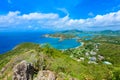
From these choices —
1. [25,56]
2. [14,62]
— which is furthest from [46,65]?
[14,62]

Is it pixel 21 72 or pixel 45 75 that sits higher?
pixel 21 72

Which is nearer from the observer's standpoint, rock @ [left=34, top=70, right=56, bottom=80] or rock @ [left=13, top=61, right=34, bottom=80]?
rock @ [left=34, top=70, right=56, bottom=80]

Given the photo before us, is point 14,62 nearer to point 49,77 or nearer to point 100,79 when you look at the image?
point 49,77

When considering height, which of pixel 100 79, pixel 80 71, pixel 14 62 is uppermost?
pixel 14 62

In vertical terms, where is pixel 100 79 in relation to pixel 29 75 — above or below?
below

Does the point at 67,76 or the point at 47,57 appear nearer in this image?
the point at 67,76

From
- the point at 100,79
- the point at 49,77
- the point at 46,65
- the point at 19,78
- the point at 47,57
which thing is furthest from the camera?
the point at 100,79

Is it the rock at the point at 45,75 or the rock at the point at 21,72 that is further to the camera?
the rock at the point at 21,72

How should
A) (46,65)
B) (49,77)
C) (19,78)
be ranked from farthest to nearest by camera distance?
(46,65)
(19,78)
(49,77)

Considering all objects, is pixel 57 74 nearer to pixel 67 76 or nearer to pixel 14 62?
pixel 67 76

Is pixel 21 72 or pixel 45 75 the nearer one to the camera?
pixel 45 75
